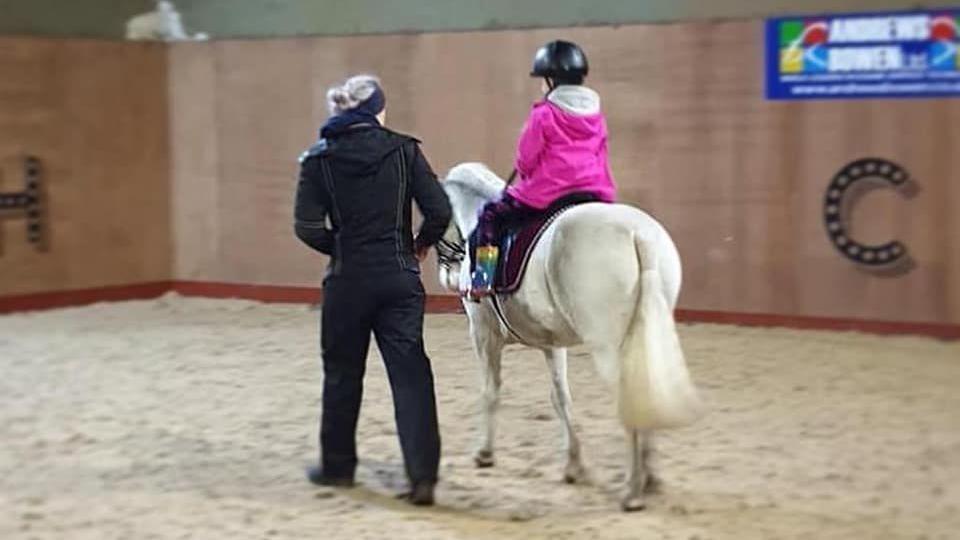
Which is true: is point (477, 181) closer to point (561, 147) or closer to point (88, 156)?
point (561, 147)

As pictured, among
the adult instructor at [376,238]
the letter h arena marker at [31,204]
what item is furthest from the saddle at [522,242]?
the letter h arena marker at [31,204]

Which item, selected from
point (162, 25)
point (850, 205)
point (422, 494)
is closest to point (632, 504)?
point (422, 494)

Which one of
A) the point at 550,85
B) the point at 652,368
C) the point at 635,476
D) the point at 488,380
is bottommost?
the point at 635,476

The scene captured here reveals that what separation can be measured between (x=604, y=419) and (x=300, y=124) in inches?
200

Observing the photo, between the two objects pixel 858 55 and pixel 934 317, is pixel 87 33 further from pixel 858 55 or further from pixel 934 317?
pixel 934 317

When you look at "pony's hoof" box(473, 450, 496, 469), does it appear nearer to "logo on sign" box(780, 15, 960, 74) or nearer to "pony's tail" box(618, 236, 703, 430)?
"pony's tail" box(618, 236, 703, 430)

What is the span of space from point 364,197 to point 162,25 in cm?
696

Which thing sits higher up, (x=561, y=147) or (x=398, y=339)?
(x=561, y=147)

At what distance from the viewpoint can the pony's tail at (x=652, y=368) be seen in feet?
14.9

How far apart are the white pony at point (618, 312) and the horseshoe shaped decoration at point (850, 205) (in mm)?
4072

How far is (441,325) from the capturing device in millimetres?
9492

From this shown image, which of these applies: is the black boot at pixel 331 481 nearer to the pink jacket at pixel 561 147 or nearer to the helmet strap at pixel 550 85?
the pink jacket at pixel 561 147

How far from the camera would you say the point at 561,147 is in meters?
5.10

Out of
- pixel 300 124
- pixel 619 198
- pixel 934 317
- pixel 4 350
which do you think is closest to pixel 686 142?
pixel 619 198
